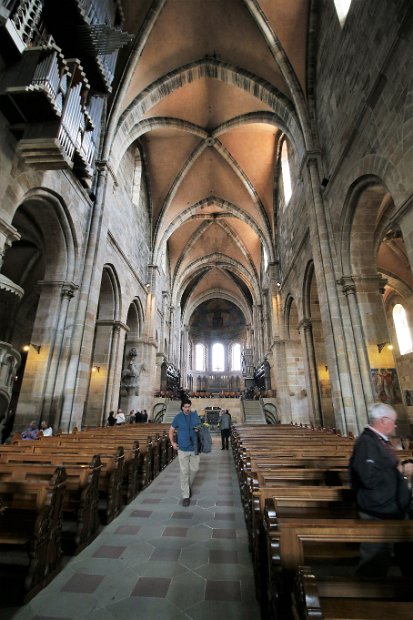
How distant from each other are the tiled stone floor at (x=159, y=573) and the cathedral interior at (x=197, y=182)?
13.5 feet

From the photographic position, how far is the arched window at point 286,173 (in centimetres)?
1555

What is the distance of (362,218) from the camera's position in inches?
349

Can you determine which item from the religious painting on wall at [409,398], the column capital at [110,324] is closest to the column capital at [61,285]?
the column capital at [110,324]

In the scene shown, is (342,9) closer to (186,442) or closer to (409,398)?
(409,398)

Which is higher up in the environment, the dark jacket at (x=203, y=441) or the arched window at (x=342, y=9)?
the arched window at (x=342, y=9)

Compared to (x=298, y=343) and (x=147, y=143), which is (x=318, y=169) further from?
(x=147, y=143)

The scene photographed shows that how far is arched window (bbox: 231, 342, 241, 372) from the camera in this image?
4094cm

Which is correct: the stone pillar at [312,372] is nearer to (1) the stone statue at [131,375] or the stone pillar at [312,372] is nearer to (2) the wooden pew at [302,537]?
(1) the stone statue at [131,375]

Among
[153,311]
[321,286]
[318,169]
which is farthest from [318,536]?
[153,311]

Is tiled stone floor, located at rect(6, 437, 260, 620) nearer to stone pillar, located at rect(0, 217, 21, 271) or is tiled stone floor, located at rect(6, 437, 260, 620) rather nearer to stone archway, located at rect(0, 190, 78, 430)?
stone archway, located at rect(0, 190, 78, 430)

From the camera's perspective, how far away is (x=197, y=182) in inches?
817

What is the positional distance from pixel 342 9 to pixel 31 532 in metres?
13.2

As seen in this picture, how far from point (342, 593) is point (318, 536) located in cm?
29

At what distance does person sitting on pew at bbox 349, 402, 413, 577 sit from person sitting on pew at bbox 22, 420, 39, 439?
7.35 meters
